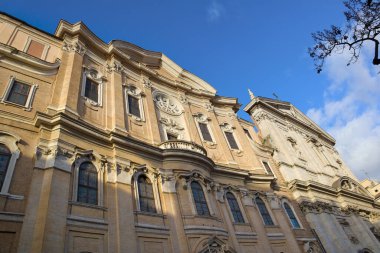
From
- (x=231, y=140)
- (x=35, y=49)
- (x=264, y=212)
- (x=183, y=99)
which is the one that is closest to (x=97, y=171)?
(x=35, y=49)

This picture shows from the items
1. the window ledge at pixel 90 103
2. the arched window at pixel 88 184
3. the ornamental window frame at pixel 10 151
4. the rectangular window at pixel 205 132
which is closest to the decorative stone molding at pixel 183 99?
the rectangular window at pixel 205 132

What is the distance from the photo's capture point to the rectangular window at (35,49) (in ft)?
51.4

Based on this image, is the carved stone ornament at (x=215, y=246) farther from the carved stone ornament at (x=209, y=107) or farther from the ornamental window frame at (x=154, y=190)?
the carved stone ornament at (x=209, y=107)

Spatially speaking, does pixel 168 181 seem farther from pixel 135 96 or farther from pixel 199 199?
pixel 135 96

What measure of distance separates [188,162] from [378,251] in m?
19.9

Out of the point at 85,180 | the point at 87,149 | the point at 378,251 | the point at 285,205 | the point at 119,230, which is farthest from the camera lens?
the point at 378,251

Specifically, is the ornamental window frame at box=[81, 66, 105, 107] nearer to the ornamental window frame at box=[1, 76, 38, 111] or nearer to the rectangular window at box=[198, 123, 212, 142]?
the ornamental window frame at box=[1, 76, 38, 111]

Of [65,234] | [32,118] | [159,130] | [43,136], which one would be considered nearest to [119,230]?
[65,234]

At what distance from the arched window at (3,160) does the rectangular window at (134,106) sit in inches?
297

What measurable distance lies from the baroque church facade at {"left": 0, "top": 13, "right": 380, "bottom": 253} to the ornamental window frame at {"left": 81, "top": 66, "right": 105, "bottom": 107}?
0.08 meters

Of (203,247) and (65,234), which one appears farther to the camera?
(203,247)

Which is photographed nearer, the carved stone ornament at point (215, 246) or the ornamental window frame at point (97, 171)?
the ornamental window frame at point (97, 171)

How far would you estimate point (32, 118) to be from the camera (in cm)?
1195

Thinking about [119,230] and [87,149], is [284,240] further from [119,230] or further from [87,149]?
[87,149]
